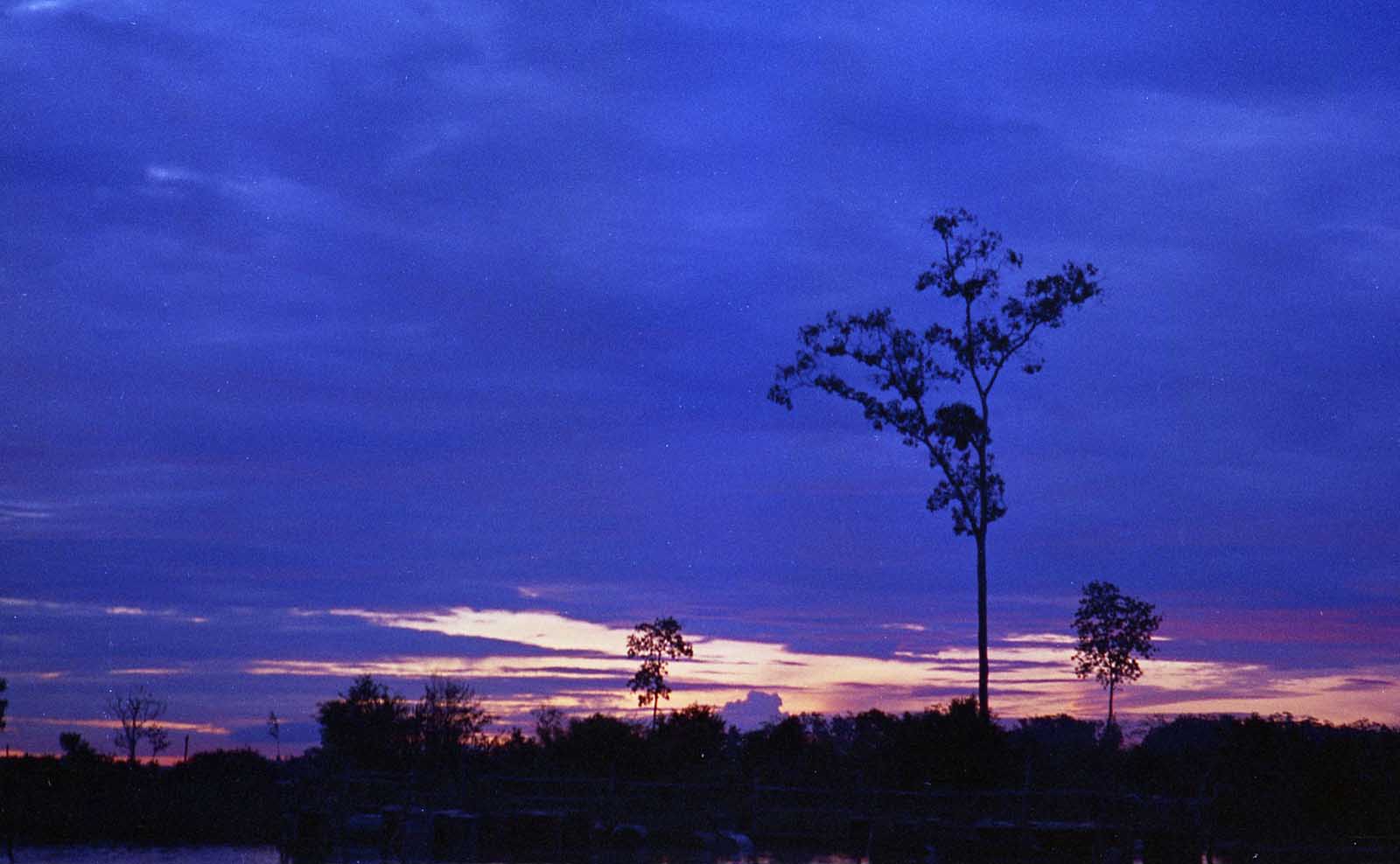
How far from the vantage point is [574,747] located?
51594mm

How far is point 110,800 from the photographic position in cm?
4353

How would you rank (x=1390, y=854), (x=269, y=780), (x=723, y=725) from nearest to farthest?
1. (x=1390, y=854)
2. (x=269, y=780)
3. (x=723, y=725)

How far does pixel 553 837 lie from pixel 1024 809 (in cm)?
1213

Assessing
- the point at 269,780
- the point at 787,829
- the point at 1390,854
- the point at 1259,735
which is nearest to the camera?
the point at 1390,854

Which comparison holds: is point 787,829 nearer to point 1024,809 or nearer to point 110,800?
point 1024,809

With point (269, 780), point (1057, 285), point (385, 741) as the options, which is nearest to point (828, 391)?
point (1057, 285)

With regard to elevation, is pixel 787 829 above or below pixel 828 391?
below

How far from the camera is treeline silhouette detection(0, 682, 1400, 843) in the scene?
1631 inches

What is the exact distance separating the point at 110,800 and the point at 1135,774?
33.9 metres

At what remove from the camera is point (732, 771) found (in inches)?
1884

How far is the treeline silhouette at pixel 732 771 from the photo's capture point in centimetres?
4144

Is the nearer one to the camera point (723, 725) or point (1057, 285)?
point (1057, 285)

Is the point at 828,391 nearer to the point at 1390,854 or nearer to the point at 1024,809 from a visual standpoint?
the point at 1024,809

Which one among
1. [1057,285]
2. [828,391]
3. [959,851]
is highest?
[1057,285]
